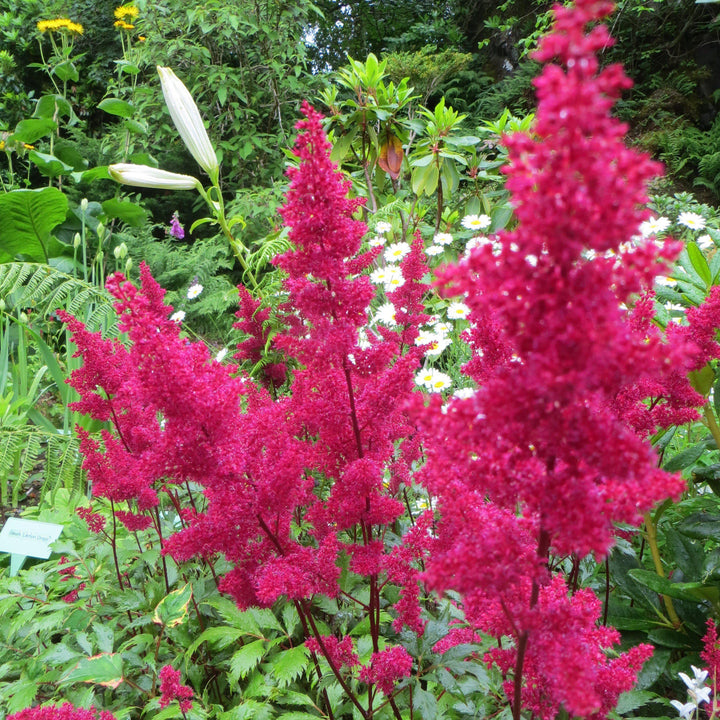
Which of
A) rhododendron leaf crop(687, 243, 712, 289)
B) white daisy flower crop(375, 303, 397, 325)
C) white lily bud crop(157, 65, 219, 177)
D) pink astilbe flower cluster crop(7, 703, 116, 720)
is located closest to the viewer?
pink astilbe flower cluster crop(7, 703, 116, 720)

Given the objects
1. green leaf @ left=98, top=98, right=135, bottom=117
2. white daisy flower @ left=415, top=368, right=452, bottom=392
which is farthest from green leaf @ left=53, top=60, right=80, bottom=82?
white daisy flower @ left=415, top=368, right=452, bottom=392

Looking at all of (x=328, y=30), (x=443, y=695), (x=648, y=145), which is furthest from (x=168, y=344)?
(x=328, y=30)

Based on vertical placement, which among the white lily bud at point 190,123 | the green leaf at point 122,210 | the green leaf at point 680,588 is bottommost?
the green leaf at point 122,210

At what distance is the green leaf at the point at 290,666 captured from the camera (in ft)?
5.18

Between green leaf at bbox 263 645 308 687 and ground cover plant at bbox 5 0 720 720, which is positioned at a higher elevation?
ground cover plant at bbox 5 0 720 720

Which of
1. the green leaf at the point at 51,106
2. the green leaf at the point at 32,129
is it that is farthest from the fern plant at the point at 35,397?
the green leaf at the point at 51,106

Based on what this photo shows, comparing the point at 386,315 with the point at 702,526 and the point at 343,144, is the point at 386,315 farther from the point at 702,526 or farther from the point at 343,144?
the point at 343,144

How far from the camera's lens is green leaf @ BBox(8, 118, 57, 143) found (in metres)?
6.64

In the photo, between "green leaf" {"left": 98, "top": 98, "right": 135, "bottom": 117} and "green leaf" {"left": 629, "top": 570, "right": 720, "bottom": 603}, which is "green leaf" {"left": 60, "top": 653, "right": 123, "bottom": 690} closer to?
"green leaf" {"left": 629, "top": 570, "right": 720, "bottom": 603}

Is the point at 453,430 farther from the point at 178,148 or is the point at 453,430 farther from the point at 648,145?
the point at 648,145

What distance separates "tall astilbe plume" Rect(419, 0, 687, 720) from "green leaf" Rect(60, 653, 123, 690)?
3.81ft

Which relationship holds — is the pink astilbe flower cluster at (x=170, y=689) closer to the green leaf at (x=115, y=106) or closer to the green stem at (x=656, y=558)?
the green stem at (x=656, y=558)

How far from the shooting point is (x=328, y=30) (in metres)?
11.6

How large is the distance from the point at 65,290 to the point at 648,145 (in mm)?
9074
